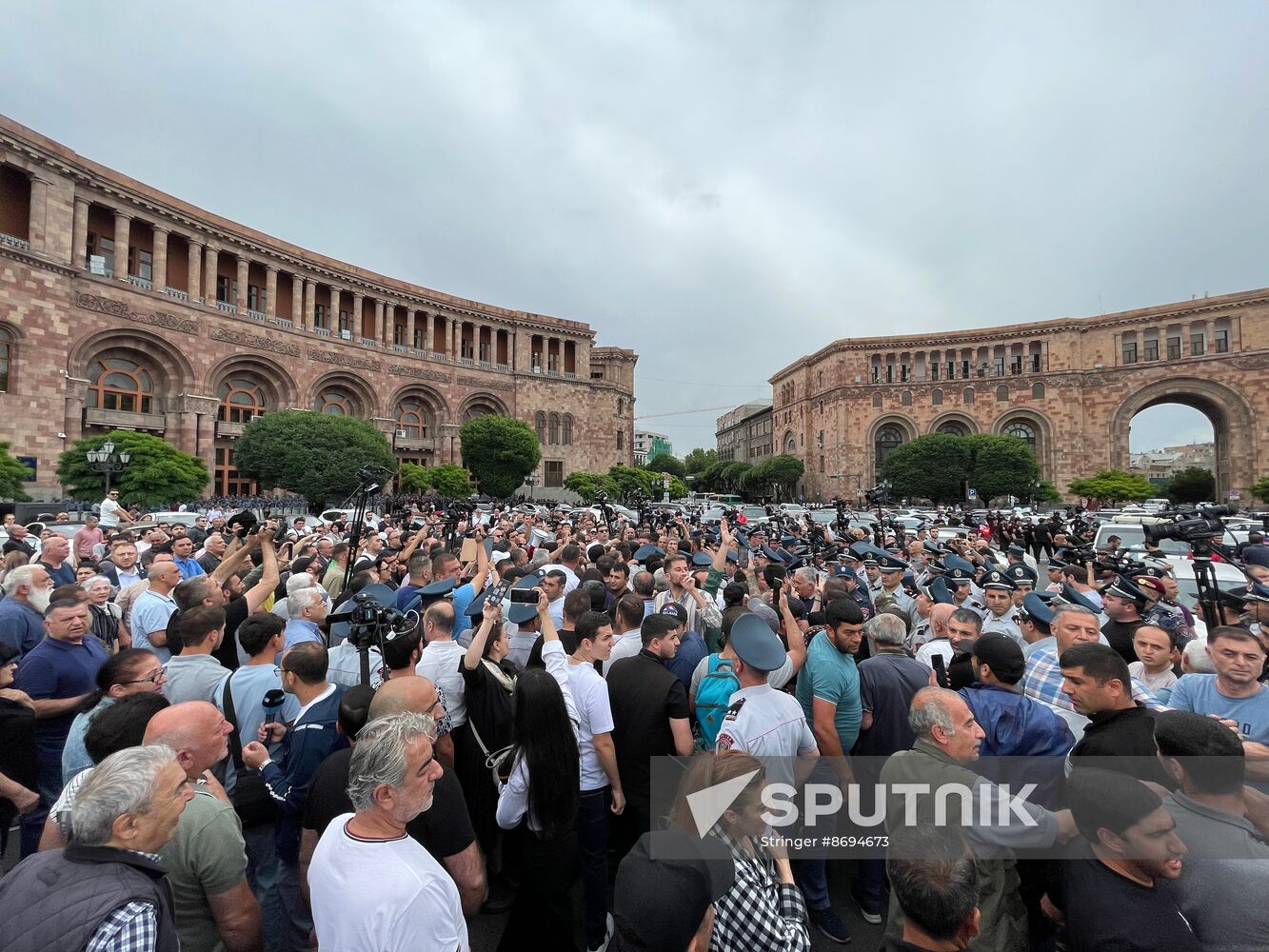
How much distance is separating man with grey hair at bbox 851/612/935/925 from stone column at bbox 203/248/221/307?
118 feet

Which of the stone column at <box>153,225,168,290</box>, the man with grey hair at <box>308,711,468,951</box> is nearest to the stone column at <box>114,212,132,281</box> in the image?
the stone column at <box>153,225,168,290</box>

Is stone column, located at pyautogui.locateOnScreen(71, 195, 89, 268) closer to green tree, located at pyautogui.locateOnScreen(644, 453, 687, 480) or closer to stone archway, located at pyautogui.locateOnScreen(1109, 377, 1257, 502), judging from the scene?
green tree, located at pyautogui.locateOnScreen(644, 453, 687, 480)

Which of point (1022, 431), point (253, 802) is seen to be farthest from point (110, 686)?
point (1022, 431)

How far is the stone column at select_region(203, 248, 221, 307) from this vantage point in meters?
29.3

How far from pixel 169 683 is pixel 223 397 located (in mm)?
33437

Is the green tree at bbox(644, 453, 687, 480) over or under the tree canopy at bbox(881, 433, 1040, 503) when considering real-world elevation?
over

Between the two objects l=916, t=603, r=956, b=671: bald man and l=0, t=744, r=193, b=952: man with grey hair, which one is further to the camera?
l=916, t=603, r=956, b=671: bald man

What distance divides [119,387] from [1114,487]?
5734 cm

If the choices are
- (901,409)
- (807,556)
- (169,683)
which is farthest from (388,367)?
(901,409)

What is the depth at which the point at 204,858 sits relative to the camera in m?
2.06

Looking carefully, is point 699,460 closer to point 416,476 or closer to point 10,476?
point 416,476

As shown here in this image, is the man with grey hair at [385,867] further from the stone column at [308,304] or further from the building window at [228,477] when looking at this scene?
the stone column at [308,304]

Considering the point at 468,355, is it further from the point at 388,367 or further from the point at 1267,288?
the point at 1267,288

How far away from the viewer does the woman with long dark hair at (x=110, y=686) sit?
2.79 m
